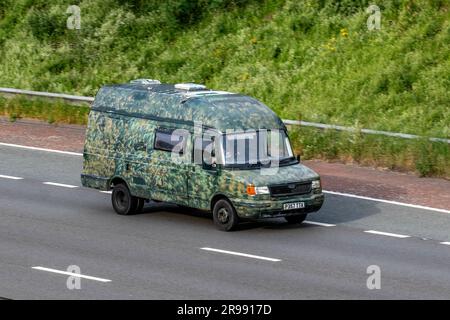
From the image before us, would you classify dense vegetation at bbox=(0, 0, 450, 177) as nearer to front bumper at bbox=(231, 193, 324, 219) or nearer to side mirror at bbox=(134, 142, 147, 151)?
front bumper at bbox=(231, 193, 324, 219)

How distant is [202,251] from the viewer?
69.9 feet

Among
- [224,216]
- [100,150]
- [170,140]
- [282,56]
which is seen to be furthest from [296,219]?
[282,56]

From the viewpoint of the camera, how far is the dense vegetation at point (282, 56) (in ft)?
103

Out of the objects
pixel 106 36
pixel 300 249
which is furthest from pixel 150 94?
pixel 106 36

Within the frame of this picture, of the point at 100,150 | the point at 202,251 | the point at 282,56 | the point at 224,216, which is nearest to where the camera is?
the point at 202,251

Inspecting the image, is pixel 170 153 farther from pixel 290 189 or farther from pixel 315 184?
pixel 315 184

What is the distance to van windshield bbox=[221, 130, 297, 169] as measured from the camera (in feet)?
75.2

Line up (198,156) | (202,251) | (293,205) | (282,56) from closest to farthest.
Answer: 1. (202,251)
2. (293,205)
3. (198,156)
4. (282,56)

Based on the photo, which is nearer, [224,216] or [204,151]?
[224,216]

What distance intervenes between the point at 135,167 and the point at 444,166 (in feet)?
25.0

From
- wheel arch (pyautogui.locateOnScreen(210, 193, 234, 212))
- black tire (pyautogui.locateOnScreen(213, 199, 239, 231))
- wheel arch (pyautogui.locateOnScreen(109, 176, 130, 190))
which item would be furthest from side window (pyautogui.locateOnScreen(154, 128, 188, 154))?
black tire (pyautogui.locateOnScreen(213, 199, 239, 231))

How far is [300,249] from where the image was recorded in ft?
70.6

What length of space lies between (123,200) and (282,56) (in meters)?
12.5

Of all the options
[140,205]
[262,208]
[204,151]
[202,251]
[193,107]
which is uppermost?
[193,107]
